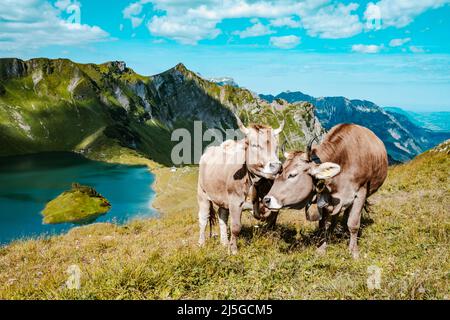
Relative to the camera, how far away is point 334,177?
1027cm

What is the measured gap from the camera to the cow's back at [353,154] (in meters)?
10.3

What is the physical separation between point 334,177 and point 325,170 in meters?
1.02

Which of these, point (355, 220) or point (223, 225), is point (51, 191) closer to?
point (223, 225)

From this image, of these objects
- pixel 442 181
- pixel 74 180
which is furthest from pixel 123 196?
pixel 442 181

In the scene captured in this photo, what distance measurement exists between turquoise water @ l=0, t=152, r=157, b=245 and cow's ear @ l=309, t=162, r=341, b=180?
76.0 metres

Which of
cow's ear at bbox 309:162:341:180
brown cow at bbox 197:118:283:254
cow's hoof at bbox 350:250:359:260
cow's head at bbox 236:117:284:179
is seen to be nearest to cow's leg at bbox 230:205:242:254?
brown cow at bbox 197:118:283:254

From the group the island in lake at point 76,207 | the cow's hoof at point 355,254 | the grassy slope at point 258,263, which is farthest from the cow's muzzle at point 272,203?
the island in lake at point 76,207

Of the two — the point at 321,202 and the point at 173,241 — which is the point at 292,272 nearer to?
the point at 321,202

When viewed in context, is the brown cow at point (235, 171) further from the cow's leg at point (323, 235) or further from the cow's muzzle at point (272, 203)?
the cow's leg at point (323, 235)

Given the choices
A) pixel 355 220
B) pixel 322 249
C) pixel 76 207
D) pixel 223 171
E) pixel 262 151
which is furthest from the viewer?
pixel 76 207

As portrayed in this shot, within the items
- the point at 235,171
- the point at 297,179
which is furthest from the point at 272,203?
the point at 235,171

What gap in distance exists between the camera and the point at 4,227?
9756cm

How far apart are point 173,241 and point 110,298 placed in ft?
22.6

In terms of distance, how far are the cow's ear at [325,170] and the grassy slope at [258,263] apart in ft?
6.99
